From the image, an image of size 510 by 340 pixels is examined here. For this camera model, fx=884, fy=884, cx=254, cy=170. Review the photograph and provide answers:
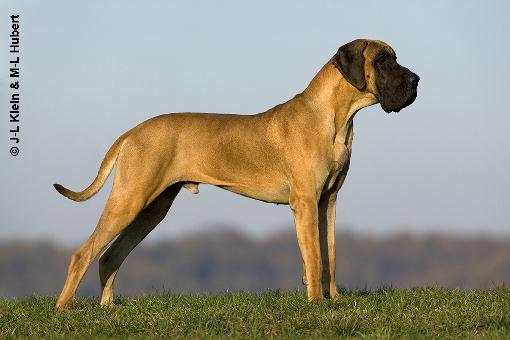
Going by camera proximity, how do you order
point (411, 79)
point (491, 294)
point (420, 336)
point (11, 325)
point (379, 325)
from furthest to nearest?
point (491, 294)
point (411, 79)
point (11, 325)
point (379, 325)
point (420, 336)

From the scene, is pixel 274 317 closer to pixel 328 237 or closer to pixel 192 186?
pixel 328 237

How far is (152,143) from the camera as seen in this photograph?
9930 millimetres

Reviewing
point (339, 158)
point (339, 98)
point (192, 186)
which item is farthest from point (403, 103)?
point (192, 186)

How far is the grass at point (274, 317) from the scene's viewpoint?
805 centimetres

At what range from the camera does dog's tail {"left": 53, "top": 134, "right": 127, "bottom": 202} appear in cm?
1020

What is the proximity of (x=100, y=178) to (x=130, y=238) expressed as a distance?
31.7 inches

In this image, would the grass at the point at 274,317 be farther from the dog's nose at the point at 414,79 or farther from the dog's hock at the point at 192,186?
the dog's nose at the point at 414,79

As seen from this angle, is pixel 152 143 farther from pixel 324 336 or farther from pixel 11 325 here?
pixel 324 336

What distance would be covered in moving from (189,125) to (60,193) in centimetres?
177

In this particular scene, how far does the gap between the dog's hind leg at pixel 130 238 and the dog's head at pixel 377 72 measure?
244 centimetres

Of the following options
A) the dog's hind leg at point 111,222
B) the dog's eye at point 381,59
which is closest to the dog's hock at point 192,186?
the dog's hind leg at point 111,222

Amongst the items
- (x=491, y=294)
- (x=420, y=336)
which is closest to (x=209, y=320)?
(x=420, y=336)

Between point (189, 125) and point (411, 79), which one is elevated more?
point (411, 79)

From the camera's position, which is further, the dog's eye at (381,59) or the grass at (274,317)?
the dog's eye at (381,59)
